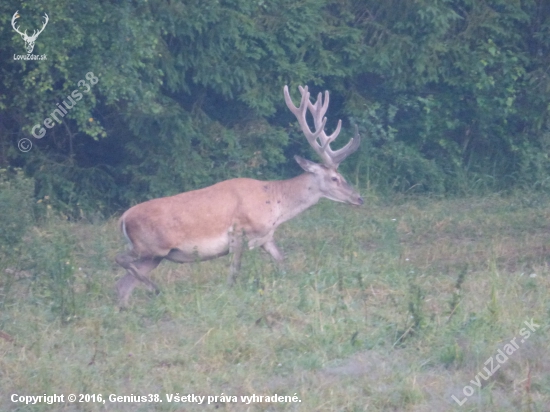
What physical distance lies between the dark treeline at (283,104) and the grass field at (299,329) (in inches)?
111

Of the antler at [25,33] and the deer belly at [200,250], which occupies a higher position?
the antler at [25,33]

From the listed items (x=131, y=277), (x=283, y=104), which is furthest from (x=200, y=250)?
(x=283, y=104)

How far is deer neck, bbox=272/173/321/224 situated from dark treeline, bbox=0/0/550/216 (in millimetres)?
2741

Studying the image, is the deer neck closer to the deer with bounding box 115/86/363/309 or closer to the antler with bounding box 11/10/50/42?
the deer with bounding box 115/86/363/309

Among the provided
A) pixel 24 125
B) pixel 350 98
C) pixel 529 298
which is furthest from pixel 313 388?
pixel 350 98

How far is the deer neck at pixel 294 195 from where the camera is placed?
8648mm

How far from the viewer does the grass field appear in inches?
208

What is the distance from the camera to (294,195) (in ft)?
29.1

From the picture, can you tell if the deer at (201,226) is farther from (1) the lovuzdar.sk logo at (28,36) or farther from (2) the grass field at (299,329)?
(1) the lovuzdar.sk logo at (28,36)

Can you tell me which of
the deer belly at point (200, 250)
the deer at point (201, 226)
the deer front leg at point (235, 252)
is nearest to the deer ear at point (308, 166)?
the deer at point (201, 226)

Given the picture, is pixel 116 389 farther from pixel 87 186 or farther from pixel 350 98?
pixel 350 98

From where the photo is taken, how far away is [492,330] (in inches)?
239

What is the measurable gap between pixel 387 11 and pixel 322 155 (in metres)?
4.38

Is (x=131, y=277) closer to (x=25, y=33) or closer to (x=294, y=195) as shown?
(x=294, y=195)
